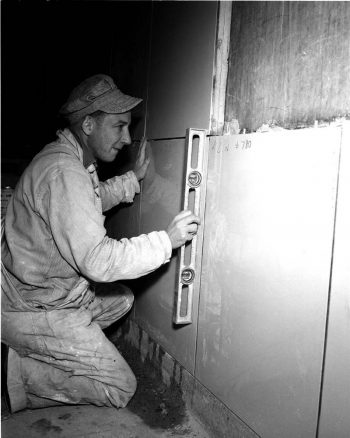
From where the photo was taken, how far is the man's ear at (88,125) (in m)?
2.72

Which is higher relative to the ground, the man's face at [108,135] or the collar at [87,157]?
the man's face at [108,135]

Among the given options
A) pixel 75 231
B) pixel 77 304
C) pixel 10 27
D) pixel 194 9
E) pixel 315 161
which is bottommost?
pixel 77 304

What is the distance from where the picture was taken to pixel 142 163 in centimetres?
310

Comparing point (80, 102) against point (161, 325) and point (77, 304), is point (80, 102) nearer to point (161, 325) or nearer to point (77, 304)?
point (77, 304)

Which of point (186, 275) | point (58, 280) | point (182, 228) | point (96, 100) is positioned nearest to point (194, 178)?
point (182, 228)

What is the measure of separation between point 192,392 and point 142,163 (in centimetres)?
165

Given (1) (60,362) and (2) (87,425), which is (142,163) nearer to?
(1) (60,362)

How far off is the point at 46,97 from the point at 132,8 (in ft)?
9.76

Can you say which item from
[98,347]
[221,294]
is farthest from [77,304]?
[221,294]

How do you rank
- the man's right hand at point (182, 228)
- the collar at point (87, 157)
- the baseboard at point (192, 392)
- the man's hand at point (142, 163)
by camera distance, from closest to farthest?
the baseboard at point (192, 392), the man's right hand at point (182, 228), the collar at point (87, 157), the man's hand at point (142, 163)

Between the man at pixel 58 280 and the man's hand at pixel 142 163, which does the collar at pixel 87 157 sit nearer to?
the man at pixel 58 280

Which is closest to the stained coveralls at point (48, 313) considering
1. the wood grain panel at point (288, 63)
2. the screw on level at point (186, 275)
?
the screw on level at point (186, 275)

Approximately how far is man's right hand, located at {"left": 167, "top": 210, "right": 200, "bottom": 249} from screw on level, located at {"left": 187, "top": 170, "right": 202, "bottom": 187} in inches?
6.2

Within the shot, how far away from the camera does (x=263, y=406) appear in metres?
1.85
